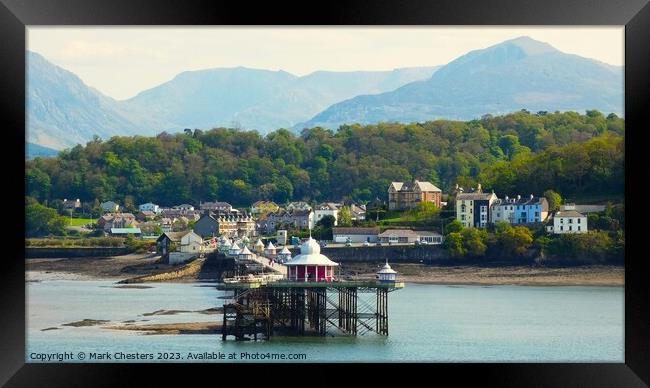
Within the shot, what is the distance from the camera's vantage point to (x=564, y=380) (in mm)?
11258

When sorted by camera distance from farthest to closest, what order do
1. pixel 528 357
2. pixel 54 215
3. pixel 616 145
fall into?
pixel 54 215, pixel 616 145, pixel 528 357

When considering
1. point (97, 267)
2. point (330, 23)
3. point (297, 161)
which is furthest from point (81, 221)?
point (330, 23)

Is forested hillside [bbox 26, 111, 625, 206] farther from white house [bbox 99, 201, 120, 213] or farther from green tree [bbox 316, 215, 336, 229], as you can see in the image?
green tree [bbox 316, 215, 336, 229]

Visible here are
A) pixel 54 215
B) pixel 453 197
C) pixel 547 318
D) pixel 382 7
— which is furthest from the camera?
pixel 54 215

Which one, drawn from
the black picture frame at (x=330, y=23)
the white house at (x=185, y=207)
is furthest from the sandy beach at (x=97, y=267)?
the black picture frame at (x=330, y=23)

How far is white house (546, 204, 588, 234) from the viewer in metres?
37.9

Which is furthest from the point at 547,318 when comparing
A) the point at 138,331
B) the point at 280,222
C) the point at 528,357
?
the point at 280,222

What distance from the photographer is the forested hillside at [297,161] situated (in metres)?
53.6

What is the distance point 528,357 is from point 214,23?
9.81 meters

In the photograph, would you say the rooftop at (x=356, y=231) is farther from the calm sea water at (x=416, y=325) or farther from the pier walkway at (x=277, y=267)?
the pier walkway at (x=277, y=267)

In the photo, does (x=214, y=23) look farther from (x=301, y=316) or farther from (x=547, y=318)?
(x=547, y=318)

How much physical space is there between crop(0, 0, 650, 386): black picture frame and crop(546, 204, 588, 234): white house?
26.6 meters

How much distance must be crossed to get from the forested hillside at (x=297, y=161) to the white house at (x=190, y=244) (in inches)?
552

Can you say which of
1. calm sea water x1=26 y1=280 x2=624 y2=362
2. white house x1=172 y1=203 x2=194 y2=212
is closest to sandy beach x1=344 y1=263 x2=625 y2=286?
calm sea water x1=26 y1=280 x2=624 y2=362
